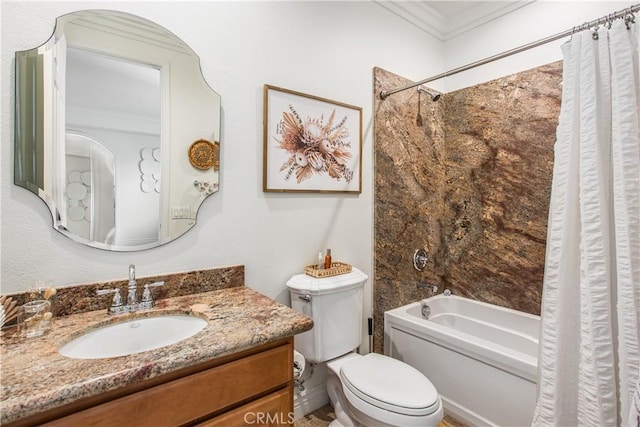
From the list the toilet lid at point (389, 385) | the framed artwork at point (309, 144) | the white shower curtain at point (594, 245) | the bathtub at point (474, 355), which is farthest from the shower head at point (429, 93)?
the toilet lid at point (389, 385)

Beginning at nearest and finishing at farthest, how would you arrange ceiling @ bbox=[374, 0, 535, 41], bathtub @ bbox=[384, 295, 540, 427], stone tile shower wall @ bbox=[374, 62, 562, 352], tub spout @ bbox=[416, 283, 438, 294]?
bathtub @ bbox=[384, 295, 540, 427], stone tile shower wall @ bbox=[374, 62, 562, 352], ceiling @ bbox=[374, 0, 535, 41], tub spout @ bbox=[416, 283, 438, 294]

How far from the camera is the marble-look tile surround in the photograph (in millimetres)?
1106

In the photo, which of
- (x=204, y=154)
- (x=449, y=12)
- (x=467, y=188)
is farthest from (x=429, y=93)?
(x=204, y=154)

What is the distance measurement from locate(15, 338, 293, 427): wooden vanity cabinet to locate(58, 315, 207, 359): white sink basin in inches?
9.6

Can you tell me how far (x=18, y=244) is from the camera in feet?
3.48

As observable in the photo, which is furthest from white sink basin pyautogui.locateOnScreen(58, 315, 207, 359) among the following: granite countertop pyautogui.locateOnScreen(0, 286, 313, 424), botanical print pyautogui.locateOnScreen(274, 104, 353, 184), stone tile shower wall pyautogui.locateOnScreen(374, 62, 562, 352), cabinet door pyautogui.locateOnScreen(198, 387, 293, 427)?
stone tile shower wall pyautogui.locateOnScreen(374, 62, 562, 352)

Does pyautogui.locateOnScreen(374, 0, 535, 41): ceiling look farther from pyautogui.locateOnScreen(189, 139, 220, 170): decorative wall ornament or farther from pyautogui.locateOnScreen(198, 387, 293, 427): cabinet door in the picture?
pyautogui.locateOnScreen(198, 387, 293, 427): cabinet door

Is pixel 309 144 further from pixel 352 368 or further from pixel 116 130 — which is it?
pixel 352 368

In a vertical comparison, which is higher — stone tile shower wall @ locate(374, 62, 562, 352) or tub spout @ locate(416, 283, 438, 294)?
stone tile shower wall @ locate(374, 62, 562, 352)

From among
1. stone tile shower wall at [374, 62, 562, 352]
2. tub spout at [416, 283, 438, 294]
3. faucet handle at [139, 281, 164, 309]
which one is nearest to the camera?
faucet handle at [139, 281, 164, 309]

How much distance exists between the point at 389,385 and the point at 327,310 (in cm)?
44

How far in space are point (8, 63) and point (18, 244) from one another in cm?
61

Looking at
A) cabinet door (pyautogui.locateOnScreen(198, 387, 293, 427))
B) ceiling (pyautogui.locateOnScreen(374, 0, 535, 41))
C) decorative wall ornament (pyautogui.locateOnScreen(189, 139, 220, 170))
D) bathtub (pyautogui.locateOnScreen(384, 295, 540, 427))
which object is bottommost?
bathtub (pyautogui.locateOnScreen(384, 295, 540, 427))

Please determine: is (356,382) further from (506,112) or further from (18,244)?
(506,112)
